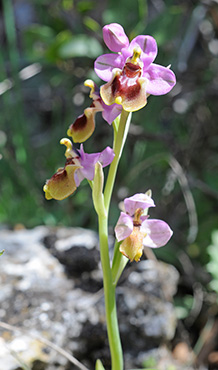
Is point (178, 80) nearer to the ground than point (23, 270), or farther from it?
farther from it

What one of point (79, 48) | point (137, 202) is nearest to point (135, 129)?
point (79, 48)

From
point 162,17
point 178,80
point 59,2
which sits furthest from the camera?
point 59,2

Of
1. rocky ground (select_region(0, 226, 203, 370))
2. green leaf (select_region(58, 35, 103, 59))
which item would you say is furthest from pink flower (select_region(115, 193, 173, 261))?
green leaf (select_region(58, 35, 103, 59))

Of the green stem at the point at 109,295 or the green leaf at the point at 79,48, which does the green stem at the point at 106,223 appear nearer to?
the green stem at the point at 109,295

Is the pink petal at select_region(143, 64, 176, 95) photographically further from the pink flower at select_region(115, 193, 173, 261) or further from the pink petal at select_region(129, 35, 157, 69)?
the pink flower at select_region(115, 193, 173, 261)

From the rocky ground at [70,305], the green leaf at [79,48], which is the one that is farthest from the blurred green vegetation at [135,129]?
the rocky ground at [70,305]

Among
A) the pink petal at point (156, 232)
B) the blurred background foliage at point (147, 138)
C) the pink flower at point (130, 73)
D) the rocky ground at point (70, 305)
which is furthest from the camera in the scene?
the blurred background foliage at point (147, 138)

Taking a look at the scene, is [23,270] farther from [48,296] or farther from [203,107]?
[203,107]

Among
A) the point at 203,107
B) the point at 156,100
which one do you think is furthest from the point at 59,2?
the point at 203,107
